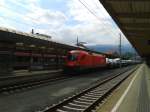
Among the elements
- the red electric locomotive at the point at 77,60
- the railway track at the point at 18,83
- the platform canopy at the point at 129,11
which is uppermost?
the platform canopy at the point at 129,11

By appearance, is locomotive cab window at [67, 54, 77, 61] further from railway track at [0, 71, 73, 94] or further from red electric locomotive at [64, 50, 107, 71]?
railway track at [0, 71, 73, 94]

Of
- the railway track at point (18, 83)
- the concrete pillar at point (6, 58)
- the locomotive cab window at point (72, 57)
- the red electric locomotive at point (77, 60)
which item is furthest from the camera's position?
the locomotive cab window at point (72, 57)

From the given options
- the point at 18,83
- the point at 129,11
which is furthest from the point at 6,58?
the point at 129,11

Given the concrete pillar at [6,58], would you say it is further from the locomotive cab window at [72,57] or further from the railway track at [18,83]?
the locomotive cab window at [72,57]

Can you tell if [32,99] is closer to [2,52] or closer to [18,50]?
[2,52]

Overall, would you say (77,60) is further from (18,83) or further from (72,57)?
(18,83)

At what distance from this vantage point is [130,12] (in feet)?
93.1

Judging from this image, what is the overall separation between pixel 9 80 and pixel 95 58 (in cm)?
2490

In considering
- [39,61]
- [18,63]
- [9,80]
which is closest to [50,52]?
[39,61]

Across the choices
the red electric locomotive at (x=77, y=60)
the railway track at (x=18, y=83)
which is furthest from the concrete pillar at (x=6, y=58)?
the red electric locomotive at (x=77, y=60)

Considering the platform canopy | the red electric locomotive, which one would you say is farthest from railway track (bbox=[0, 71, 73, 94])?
the red electric locomotive

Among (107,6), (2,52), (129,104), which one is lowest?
(129,104)

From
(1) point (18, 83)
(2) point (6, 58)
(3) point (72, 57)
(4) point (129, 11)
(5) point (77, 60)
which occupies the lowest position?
(1) point (18, 83)

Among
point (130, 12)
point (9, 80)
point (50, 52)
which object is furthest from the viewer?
point (50, 52)
